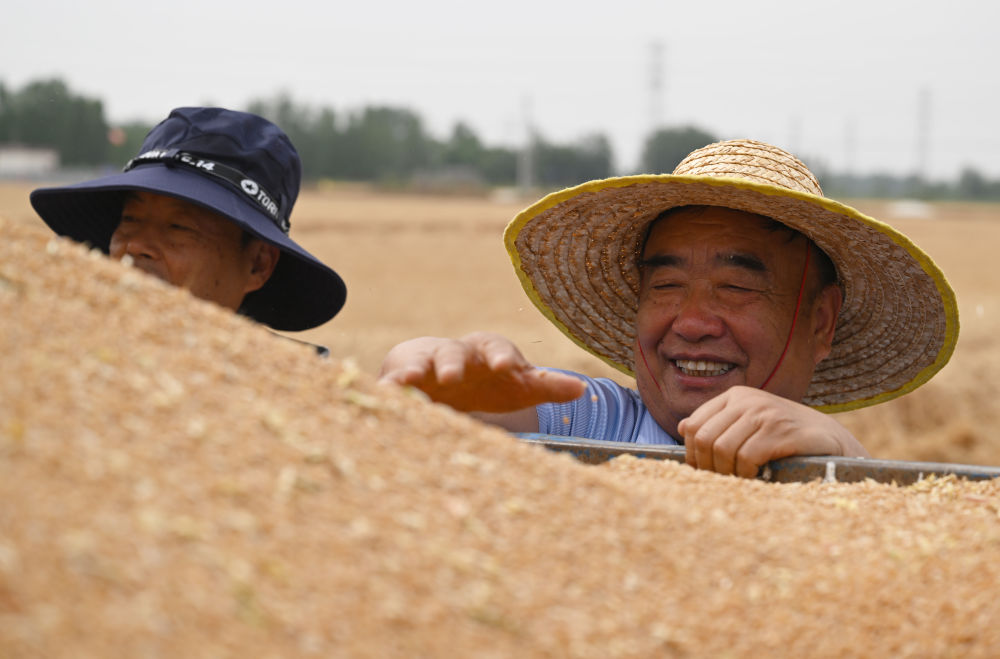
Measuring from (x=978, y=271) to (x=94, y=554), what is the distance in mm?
17164

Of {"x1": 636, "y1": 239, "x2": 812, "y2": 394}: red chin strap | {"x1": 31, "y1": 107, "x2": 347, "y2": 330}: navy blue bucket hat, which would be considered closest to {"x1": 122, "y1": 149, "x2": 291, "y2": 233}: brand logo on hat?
{"x1": 31, "y1": 107, "x2": 347, "y2": 330}: navy blue bucket hat

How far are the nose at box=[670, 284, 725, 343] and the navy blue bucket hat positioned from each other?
955 millimetres

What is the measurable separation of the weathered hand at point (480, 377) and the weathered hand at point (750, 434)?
306 mm

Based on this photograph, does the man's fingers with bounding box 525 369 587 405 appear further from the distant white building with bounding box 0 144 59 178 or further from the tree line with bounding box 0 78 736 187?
the tree line with bounding box 0 78 736 187

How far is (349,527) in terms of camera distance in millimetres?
790

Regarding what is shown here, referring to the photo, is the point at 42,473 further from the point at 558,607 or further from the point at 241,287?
the point at 241,287

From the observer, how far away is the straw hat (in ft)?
5.93

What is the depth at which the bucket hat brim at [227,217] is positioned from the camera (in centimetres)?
208

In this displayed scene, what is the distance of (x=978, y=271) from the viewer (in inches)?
611

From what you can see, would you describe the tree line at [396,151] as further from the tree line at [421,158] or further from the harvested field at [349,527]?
the harvested field at [349,527]

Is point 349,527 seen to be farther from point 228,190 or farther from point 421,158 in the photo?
point 421,158

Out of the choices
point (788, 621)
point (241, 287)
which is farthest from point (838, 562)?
point (241, 287)

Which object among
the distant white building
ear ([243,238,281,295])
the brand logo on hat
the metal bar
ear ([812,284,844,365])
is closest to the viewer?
the metal bar

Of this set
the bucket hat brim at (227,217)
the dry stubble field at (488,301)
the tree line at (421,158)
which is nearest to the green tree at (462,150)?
the tree line at (421,158)
